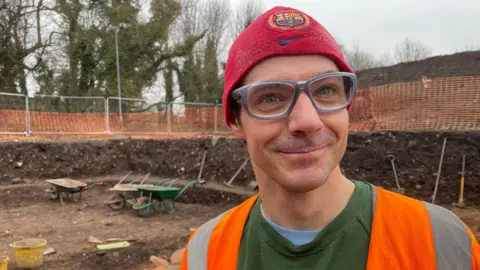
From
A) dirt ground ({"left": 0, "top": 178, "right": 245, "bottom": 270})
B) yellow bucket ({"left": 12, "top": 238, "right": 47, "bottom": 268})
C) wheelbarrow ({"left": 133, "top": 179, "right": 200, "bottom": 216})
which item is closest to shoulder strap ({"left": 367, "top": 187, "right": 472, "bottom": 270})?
dirt ground ({"left": 0, "top": 178, "right": 245, "bottom": 270})

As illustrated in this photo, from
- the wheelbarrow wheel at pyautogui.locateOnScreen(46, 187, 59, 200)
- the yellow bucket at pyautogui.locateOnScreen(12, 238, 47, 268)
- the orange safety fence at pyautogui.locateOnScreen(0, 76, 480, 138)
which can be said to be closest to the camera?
the yellow bucket at pyautogui.locateOnScreen(12, 238, 47, 268)

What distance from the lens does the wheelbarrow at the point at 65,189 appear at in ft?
35.3

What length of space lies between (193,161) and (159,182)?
1318 mm

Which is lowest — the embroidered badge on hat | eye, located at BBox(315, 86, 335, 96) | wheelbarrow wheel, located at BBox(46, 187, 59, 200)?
wheelbarrow wheel, located at BBox(46, 187, 59, 200)

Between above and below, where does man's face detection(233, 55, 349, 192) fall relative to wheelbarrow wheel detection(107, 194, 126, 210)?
above

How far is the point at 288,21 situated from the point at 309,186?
534mm

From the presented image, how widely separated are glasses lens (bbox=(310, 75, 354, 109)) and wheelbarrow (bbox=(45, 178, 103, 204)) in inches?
421

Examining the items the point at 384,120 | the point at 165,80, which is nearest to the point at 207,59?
the point at 165,80

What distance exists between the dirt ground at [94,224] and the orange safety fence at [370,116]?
18.3 feet

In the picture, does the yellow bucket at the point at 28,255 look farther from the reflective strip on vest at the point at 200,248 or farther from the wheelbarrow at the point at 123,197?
the reflective strip on vest at the point at 200,248

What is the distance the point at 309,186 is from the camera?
1.13 meters

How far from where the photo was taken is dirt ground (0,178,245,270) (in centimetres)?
655

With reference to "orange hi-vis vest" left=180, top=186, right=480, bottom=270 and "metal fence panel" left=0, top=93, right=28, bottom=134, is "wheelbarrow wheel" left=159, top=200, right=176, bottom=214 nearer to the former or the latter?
"metal fence panel" left=0, top=93, right=28, bottom=134

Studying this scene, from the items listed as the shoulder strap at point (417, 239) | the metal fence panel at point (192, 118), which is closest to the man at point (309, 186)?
the shoulder strap at point (417, 239)
